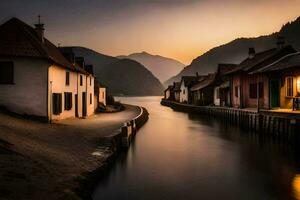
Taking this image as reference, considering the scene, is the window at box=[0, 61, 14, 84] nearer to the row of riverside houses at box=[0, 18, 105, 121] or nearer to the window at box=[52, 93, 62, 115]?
the row of riverside houses at box=[0, 18, 105, 121]

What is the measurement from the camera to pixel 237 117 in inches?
1344

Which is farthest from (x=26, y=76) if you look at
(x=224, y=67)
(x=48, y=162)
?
(x=224, y=67)

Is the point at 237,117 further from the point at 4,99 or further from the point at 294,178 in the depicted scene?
the point at 4,99

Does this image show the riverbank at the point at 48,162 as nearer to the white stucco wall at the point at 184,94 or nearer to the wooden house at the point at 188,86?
the wooden house at the point at 188,86

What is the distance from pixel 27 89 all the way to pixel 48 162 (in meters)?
13.0

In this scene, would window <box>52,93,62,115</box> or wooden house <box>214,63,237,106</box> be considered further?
wooden house <box>214,63,237,106</box>

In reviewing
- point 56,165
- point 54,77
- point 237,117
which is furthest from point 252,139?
point 56,165

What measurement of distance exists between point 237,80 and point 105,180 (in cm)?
2858

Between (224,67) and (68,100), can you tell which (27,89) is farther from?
(224,67)

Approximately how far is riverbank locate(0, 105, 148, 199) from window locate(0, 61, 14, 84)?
22.2 ft

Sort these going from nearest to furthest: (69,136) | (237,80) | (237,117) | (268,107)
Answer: (69,136)
(268,107)
(237,117)
(237,80)

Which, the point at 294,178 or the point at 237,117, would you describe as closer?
the point at 294,178

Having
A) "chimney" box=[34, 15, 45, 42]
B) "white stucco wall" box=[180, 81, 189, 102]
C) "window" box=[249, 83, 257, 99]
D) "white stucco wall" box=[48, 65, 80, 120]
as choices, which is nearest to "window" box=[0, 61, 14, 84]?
"white stucco wall" box=[48, 65, 80, 120]

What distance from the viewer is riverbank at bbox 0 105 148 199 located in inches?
324
